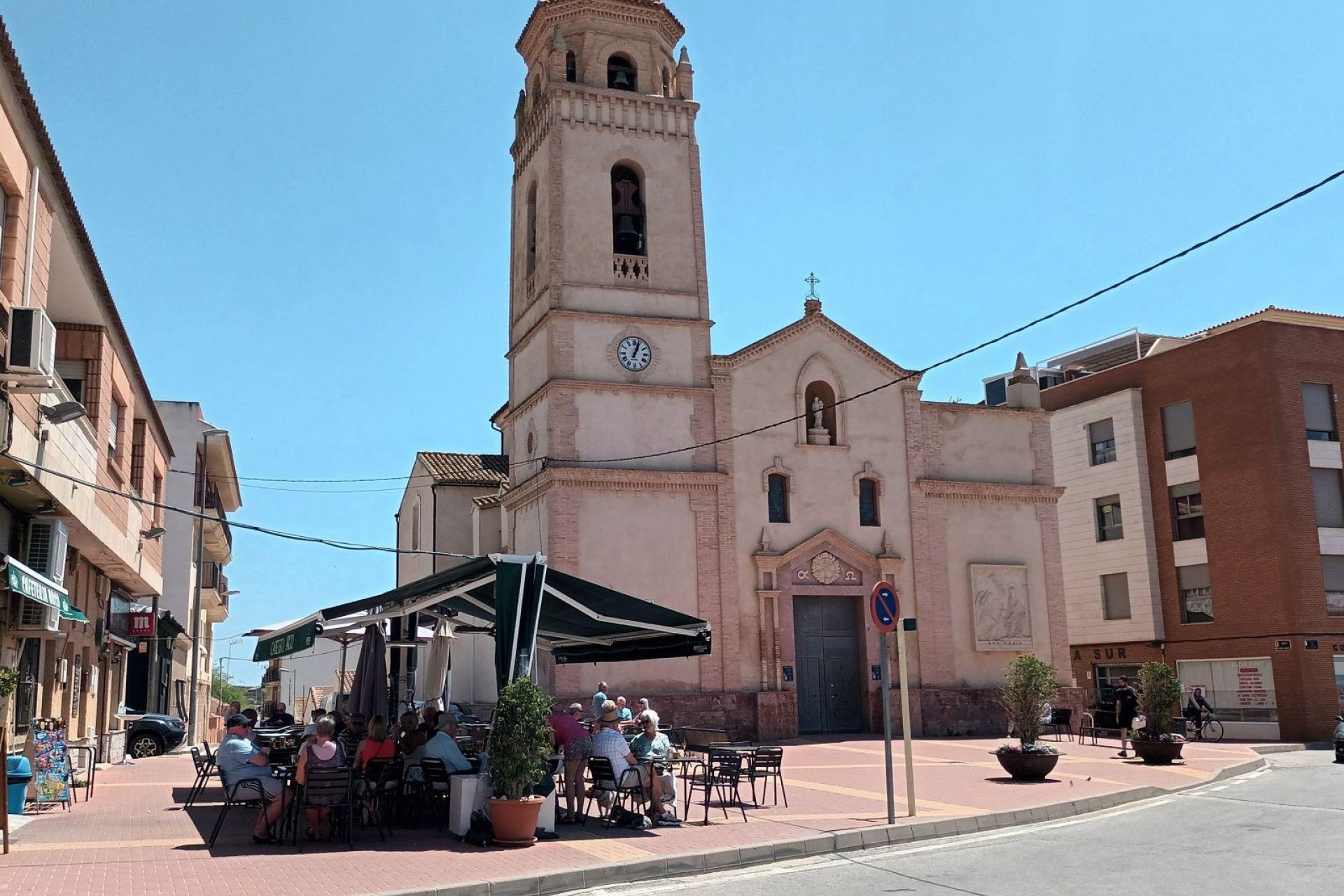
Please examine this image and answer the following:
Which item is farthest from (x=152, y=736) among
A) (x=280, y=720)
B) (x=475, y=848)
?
(x=475, y=848)

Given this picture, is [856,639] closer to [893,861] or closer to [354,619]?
[354,619]

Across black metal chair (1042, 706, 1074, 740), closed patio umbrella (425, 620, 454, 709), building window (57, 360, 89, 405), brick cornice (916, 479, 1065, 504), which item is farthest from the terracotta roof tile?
building window (57, 360, 89, 405)

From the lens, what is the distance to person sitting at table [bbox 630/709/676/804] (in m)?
13.8

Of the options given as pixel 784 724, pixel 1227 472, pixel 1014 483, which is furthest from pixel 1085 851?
pixel 1227 472

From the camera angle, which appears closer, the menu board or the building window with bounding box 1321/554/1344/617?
the menu board

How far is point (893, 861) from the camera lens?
1149 cm

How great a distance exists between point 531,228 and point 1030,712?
1983 centimetres

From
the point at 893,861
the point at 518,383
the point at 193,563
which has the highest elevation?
the point at 518,383

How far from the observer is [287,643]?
16.8 metres

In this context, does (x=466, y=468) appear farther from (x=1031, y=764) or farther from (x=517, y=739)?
(x=517, y=739)

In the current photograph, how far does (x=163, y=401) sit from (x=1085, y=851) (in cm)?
3564

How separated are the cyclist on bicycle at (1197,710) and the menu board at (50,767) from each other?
26939 mm

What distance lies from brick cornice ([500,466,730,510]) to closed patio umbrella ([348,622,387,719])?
30.7 ft

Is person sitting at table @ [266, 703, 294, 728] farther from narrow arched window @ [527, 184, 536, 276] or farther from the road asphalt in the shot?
narrow arched window @ [527, 184, 536, 276]
